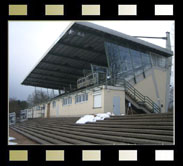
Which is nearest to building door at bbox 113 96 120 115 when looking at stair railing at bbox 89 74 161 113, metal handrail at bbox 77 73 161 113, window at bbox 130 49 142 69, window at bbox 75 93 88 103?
stair railing at bbox 89 74 161 113

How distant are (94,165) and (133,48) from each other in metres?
16.4

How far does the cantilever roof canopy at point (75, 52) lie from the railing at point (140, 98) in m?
3.93

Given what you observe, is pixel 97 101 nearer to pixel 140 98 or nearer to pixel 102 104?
pixel 102 104

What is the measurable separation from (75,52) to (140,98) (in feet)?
23.4

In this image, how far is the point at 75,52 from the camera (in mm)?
20641

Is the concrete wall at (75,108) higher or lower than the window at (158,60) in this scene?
Result: lower

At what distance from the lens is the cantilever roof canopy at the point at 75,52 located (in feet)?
54.5

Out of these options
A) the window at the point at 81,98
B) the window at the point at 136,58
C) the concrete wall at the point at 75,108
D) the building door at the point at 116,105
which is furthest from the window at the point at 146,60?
the concrete wall at the point at 75,108

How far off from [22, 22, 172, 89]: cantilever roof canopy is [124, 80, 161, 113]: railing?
3.93 metres

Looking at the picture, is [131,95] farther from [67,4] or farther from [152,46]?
[67,4]

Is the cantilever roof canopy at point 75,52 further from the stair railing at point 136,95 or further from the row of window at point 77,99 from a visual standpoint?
the row of window at point 77,99

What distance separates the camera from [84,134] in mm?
10117

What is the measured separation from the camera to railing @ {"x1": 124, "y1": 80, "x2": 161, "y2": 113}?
18016mm

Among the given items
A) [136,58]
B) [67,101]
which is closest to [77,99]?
[67,101]
